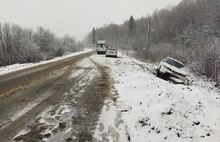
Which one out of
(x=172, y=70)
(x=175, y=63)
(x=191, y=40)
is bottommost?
(x=172, y=70)

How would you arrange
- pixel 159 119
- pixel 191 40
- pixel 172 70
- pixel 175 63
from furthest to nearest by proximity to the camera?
pixel 191 40, pixel 175 63, pixel 172 70, pixel 159 119

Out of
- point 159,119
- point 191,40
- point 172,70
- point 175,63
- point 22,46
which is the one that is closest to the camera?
point 159,119

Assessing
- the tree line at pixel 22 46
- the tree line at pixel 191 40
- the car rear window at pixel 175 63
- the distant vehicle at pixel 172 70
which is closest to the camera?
the distant vehicle at pixel 172 70

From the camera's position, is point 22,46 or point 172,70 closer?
point 172,70

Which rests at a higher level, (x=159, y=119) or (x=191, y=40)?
(x=191, y=40)

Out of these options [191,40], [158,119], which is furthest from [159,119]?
[191,40]

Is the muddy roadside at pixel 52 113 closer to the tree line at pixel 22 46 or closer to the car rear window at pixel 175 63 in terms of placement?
the car rear window at pixel 175 63

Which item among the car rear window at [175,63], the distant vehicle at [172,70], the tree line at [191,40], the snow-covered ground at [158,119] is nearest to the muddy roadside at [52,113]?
the snow-covered ground at [158,119]

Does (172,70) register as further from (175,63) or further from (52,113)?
(52,113)

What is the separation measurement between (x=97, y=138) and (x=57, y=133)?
0.97 meters

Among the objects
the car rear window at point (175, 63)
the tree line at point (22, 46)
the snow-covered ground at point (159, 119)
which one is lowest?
the snow-covered ground at point (159, 119)

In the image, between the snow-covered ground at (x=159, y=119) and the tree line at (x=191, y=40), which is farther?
the tree line at (x=191, y=40)

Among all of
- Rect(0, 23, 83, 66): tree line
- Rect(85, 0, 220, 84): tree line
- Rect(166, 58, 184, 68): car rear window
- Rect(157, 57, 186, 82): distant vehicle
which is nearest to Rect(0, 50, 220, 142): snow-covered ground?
Rect(157, 57, 186, 82): distant vehicle

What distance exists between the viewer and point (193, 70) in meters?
17.6
